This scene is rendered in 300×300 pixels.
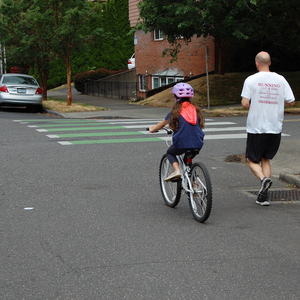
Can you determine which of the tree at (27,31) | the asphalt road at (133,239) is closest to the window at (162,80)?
the tree at (27,31)

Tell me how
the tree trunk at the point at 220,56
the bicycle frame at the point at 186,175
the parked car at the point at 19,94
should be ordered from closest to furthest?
1. the bicycle frame at the point at 186,175
2. the parked car at the point at 19,94
3. the tree trunk at the point at 220,56

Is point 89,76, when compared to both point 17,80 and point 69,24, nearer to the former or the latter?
point 17,80

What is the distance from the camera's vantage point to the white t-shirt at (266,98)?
22.2 feet

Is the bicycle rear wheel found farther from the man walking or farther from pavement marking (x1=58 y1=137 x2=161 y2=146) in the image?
pavement marking (x1=58 y1=137 x2=161 y2=146)

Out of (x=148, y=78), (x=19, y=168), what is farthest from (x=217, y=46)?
(x=19, y=168)

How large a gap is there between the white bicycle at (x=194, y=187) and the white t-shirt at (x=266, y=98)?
1.01 meters

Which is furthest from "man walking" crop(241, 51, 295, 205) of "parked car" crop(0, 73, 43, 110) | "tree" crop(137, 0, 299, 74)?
"parked car" crop(0, 73, 43, 110)

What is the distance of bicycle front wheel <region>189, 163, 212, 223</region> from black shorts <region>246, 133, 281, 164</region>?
1191 mm

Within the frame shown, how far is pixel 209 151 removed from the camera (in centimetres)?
1150

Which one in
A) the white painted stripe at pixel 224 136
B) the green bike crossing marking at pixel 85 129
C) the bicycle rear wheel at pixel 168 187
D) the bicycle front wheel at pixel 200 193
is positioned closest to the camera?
the bicycle front wheel at pixel 200 193

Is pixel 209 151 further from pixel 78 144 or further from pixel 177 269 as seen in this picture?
pixel 177 269

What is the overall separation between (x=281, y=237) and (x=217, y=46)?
22398 millimetres

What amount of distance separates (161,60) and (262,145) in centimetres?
2534

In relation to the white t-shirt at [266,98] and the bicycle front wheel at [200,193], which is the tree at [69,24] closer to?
the white t-shirt at [266,98]
